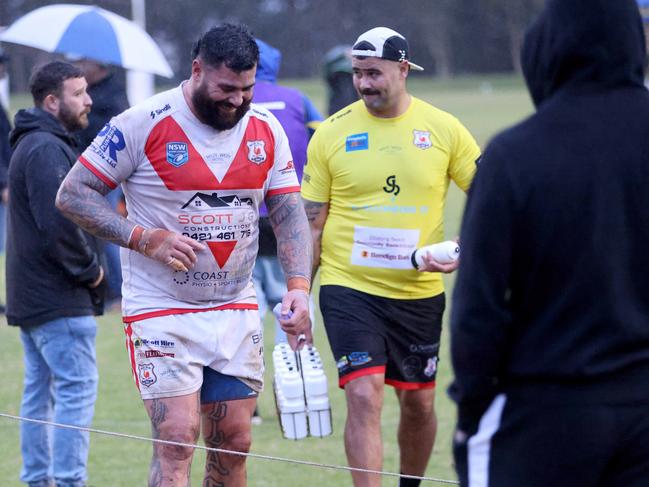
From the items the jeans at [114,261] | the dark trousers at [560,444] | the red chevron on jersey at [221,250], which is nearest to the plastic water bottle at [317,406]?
the red chevron on jersey at [221,250]

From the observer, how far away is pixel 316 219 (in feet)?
20.4

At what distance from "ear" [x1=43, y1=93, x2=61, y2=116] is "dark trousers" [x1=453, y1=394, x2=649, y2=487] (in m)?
3.61

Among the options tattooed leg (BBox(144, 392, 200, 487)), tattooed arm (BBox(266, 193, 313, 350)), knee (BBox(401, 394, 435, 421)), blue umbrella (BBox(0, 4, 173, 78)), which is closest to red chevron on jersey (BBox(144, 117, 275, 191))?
tattooed arm (BBox(266, 193, 313, 350))

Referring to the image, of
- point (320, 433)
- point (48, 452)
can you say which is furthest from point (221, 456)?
point (48, 452)

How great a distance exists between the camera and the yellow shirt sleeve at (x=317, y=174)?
20.1 ft

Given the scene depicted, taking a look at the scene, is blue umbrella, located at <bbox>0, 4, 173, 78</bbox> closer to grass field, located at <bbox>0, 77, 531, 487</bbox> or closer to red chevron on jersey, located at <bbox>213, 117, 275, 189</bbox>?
A: grass field, located at <bbox>0, 77, 531, 487</bbox>

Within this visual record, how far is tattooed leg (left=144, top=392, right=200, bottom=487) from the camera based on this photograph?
4836 mm

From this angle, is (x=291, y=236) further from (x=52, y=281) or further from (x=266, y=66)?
(x=266, y=66)

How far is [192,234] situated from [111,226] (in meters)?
0.33

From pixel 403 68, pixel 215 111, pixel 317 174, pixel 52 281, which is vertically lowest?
pixel 52 281

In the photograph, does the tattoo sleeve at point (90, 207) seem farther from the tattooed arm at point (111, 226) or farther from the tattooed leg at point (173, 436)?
the tattooed leg at point (173, 436)

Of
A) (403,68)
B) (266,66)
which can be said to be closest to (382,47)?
(403,68)

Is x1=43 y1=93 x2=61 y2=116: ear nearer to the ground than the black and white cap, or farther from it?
nearer to the ground

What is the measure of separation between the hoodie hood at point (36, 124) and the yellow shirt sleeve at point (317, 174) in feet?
4.00
